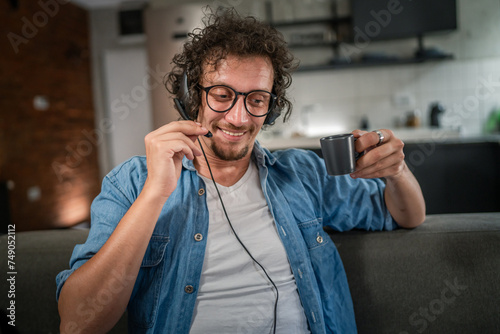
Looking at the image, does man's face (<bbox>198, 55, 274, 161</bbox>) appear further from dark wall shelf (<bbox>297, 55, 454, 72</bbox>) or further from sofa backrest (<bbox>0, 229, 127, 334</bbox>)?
dark wall shelf (<bbox>297, 55, 454, 72</bbox>)

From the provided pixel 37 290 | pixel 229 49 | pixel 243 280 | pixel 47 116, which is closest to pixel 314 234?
pixel 243 280

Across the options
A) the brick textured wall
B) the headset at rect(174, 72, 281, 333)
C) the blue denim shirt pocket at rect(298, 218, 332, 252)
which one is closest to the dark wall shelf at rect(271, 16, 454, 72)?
the brick textured wall

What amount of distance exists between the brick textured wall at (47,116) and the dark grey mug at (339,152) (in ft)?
11.5

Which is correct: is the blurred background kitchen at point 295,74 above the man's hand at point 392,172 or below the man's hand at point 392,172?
above

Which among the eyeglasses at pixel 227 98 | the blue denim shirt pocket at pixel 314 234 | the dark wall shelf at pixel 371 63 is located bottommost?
the blue denim shirt pocket at pixel 314 234

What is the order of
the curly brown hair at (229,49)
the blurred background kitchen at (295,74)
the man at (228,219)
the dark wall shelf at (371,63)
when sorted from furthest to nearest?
the dark wall shelf at (371,63), the blurred background kitchen at (295,74), the curly brown hair at (229,49), the man at (228,219)

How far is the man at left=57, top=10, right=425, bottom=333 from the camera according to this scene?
2.73 feet

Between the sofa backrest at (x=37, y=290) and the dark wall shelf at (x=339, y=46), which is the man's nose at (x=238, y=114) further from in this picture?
the dark wall shelf at (x=339, y=46)

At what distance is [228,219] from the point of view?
38.7 inches

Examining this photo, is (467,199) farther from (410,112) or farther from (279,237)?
(410,112)

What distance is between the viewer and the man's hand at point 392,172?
0.92m

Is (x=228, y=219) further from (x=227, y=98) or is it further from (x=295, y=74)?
(x=295, y=74)

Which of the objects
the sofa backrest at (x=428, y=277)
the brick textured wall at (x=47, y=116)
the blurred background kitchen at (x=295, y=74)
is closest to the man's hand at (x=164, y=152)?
the sofa backrest at (x=428, y=277)

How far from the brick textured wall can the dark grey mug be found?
3.49 metres
